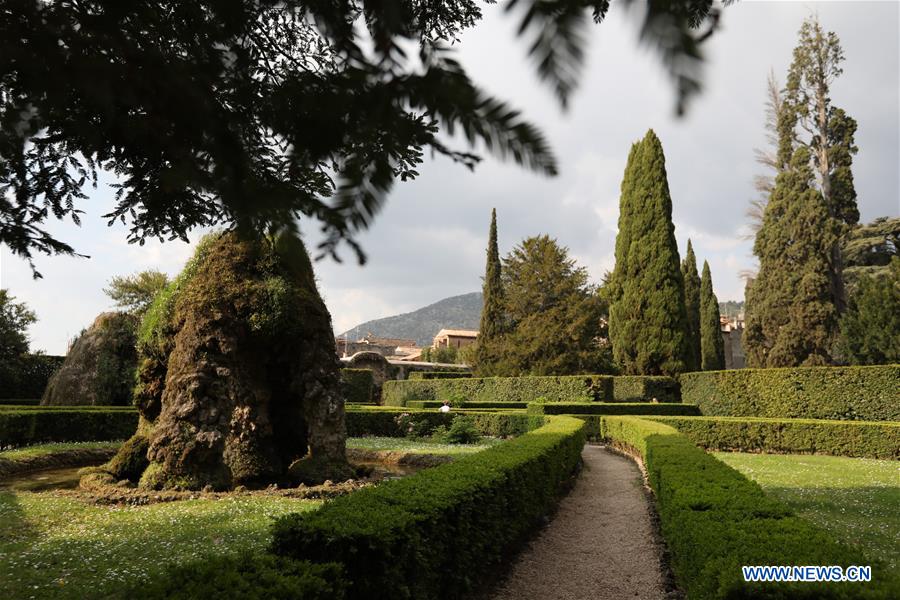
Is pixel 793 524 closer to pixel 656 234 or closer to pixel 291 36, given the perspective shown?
pixel 291 36

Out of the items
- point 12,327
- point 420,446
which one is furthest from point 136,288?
point 420,446

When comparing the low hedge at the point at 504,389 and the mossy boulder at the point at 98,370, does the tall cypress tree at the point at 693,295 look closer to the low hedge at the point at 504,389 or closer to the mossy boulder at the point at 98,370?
the low hedge at the point at 504,389

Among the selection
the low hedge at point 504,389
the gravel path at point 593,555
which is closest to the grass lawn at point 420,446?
the gravel path at point 593,555

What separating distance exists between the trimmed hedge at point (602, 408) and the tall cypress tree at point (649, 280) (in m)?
6.64

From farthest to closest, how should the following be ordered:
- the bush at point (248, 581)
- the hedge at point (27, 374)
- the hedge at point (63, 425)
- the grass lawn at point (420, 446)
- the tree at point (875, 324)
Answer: the hedge at point (27, 374), the tree at point (875, 324), the hedge at point (63, 425), the grass lawn at point (420, 446), the bush at point (248, 581)

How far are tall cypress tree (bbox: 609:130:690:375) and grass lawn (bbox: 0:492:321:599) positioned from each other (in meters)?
24.7

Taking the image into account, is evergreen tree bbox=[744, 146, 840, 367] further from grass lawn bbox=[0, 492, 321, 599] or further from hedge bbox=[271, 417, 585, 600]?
grass lawn bbox=[0, 492, 321, 599]

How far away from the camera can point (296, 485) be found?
30.6 ft

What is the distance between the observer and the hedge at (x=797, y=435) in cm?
1441

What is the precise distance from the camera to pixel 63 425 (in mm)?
16547

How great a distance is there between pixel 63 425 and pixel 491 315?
2712 cm

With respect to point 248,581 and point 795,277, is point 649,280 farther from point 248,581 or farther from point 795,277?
point 248,581

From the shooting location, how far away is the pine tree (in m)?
41.4

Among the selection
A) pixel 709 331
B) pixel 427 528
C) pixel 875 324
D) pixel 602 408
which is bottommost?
pixel 602 408
